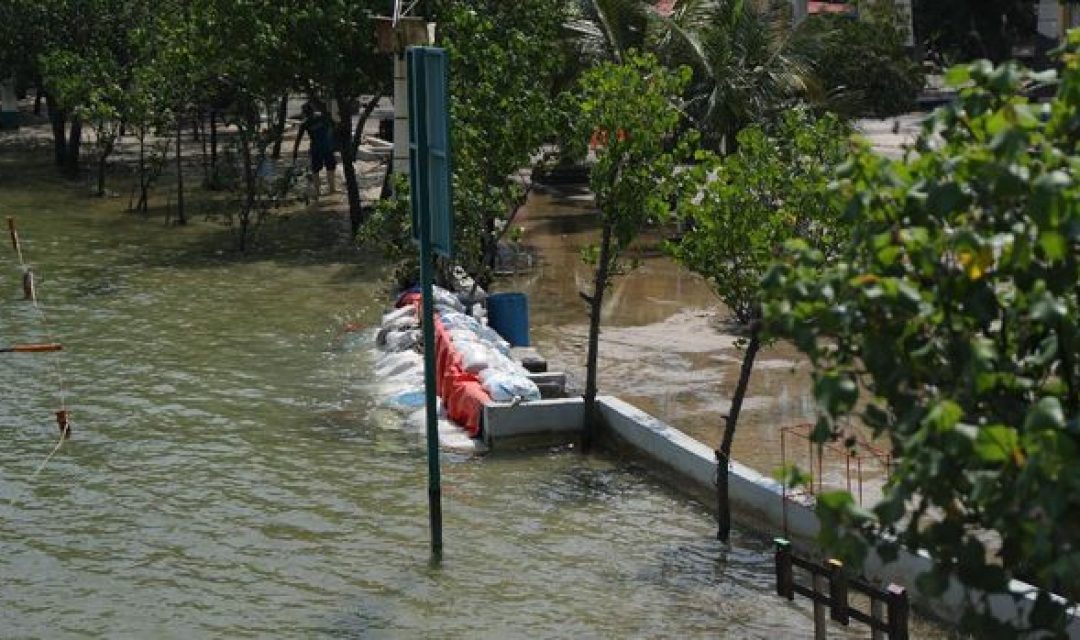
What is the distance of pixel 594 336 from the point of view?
644 inches

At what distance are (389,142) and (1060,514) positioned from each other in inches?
1481

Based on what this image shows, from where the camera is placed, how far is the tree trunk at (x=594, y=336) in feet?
51.9

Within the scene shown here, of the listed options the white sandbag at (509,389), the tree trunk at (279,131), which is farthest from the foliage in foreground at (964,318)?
the tree trunk at (279,131)

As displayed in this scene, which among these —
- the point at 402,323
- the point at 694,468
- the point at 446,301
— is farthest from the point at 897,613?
the point at 402,323

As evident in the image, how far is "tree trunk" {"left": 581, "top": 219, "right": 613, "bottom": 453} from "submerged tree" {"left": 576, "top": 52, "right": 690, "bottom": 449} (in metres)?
0.26

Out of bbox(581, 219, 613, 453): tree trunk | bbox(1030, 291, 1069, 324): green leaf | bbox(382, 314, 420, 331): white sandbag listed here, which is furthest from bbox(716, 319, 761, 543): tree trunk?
bbox(1030, 291, 1069, 324): green leaf

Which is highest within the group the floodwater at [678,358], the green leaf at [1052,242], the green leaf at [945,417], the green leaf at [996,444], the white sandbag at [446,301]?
the green leaf at [1052,242]

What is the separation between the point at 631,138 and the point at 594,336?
2.28 meters

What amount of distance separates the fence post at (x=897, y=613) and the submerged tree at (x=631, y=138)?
578cm

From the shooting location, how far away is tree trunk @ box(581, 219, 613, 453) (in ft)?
51.9

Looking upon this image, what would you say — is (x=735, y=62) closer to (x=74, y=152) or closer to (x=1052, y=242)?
(x=74, y=152)

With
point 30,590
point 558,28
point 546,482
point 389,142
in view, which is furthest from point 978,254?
point 389,142

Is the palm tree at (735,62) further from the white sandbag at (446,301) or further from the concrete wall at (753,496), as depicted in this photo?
the concrete wall at (753,496)

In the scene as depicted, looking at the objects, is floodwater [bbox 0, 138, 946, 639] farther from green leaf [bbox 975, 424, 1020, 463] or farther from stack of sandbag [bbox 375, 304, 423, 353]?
green leaf [bbox 975, 424, 1020, 463]
